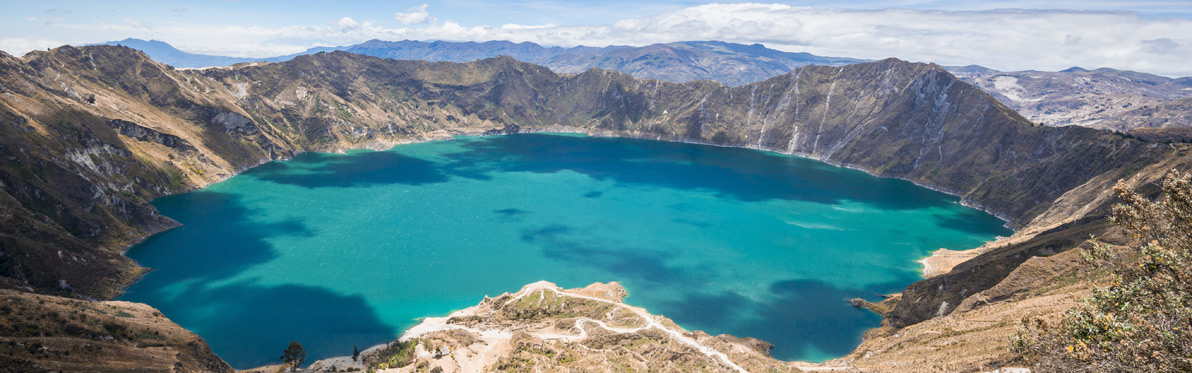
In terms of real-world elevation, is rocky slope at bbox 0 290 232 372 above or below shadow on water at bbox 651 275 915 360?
above

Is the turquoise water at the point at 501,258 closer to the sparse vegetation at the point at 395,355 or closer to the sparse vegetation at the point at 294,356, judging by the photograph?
the sparse vegetation at the point at 294,356

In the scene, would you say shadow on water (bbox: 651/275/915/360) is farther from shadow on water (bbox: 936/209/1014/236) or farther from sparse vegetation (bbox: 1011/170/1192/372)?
shadow on water (bbox: 936/209/1014/236)

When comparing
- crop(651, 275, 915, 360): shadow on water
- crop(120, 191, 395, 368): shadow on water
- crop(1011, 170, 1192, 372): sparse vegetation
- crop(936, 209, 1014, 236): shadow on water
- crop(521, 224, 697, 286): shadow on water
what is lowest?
crop(936, 209, 1014, 236): shadow on water

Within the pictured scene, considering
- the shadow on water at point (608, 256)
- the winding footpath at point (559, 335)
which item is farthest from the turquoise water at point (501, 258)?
the winding footpath at point (559, 335)

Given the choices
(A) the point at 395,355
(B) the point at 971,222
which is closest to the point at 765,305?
(A) the point at 395,355

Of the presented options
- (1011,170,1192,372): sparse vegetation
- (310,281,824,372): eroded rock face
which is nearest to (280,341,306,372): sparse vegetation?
(310,281,824,372): eroded rock face

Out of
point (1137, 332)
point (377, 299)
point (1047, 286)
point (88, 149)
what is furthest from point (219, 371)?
point (88, 149)

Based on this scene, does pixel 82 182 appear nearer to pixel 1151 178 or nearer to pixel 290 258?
pixel 290 258

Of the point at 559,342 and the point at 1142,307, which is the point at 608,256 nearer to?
the point at 559,342
